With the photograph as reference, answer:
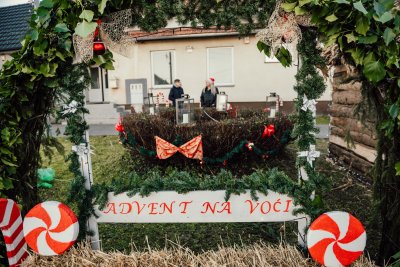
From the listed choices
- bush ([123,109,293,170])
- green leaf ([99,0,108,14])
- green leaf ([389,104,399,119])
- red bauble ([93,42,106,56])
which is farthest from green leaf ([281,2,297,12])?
bush ([123,109,293,170])

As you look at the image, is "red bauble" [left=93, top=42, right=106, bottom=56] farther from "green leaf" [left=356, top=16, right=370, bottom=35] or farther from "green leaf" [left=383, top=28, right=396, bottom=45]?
"green leaf" [left=383, top=28, right=396, bottom=45]

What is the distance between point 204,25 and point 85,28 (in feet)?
3.11

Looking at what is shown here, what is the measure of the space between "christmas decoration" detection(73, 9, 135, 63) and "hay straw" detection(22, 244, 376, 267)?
153 centimetres

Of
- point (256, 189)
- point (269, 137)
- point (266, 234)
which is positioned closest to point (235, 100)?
point (269, 137)

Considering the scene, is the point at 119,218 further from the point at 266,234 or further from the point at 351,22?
the point at 351,22

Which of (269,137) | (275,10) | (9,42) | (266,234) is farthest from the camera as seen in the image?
(9,42)

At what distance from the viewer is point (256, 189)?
2.76 m

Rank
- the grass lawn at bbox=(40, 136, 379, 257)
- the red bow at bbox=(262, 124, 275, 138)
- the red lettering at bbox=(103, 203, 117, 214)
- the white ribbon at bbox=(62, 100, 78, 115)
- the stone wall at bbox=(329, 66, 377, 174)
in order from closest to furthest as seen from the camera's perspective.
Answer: the white ribbon at bbox=(62, 100, 78, 115) < the red lettering at bbox=(103, 203, 117, 214) < the grass lawn at bbox=(40, 136, 379, 257) < the stone wall at bbox=(329, 66, 377, 174) < the red bow at bbox=(262, 124, 275, 138)

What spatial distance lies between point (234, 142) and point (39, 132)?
391 centimetres

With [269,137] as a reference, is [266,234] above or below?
below

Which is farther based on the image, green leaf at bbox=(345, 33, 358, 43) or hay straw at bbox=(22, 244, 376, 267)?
hay straw at bbox=(22, 244, 376, 267)

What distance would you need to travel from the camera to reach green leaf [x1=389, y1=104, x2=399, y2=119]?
220 cm

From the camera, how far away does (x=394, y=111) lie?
2215 millimetres

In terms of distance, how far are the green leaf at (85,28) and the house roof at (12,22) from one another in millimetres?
15379
